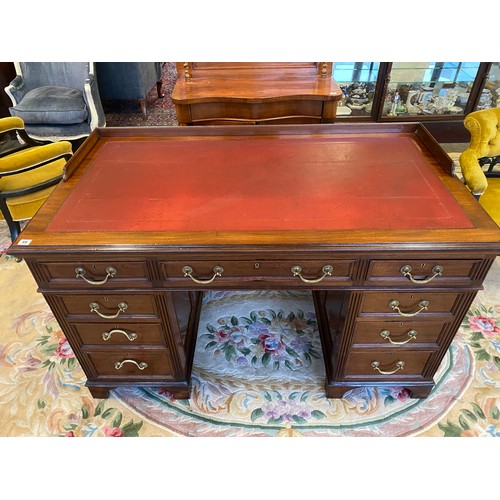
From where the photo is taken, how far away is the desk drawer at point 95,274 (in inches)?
46.6

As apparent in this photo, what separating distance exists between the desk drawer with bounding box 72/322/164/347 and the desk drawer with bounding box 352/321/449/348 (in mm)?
750

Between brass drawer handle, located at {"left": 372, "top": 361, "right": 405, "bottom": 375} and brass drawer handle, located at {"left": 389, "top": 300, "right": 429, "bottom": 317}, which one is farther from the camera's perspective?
brass drawer handle, located at {"left": 372, "top": 361, "right": 405, "bottom": 375}

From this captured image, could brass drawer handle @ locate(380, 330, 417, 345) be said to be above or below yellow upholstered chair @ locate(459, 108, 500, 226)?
below

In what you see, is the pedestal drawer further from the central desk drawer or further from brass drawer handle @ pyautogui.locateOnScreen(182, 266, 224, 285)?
brass drawer handle @ pyautogui.locateOnScreen(182, 266, 224, 285)

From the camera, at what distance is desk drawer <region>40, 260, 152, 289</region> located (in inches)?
46.6

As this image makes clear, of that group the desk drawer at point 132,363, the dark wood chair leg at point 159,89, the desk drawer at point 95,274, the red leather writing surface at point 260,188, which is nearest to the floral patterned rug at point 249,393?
the desk drawer at point 132,363

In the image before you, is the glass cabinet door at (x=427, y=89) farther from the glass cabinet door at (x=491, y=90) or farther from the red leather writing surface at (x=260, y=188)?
the red leather writing surface at (x=260, y=188)

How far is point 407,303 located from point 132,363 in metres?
1.07

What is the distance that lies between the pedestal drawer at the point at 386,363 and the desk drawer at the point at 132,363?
738 millimetres

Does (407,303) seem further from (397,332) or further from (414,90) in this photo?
(414,90)

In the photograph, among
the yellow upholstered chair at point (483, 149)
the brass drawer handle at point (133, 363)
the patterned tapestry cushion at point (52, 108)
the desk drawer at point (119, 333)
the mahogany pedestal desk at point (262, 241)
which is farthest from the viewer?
the patterned tapestry cushion at point (52, 108)

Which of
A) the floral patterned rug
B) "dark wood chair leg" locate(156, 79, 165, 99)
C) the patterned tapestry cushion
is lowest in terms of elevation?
the floral patterned rug

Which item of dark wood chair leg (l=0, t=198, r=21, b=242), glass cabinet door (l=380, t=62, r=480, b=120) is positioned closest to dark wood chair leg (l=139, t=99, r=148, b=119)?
dark wood chair leg (l=0, t=198, r=21, b=242)

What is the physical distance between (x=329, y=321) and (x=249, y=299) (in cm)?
53
